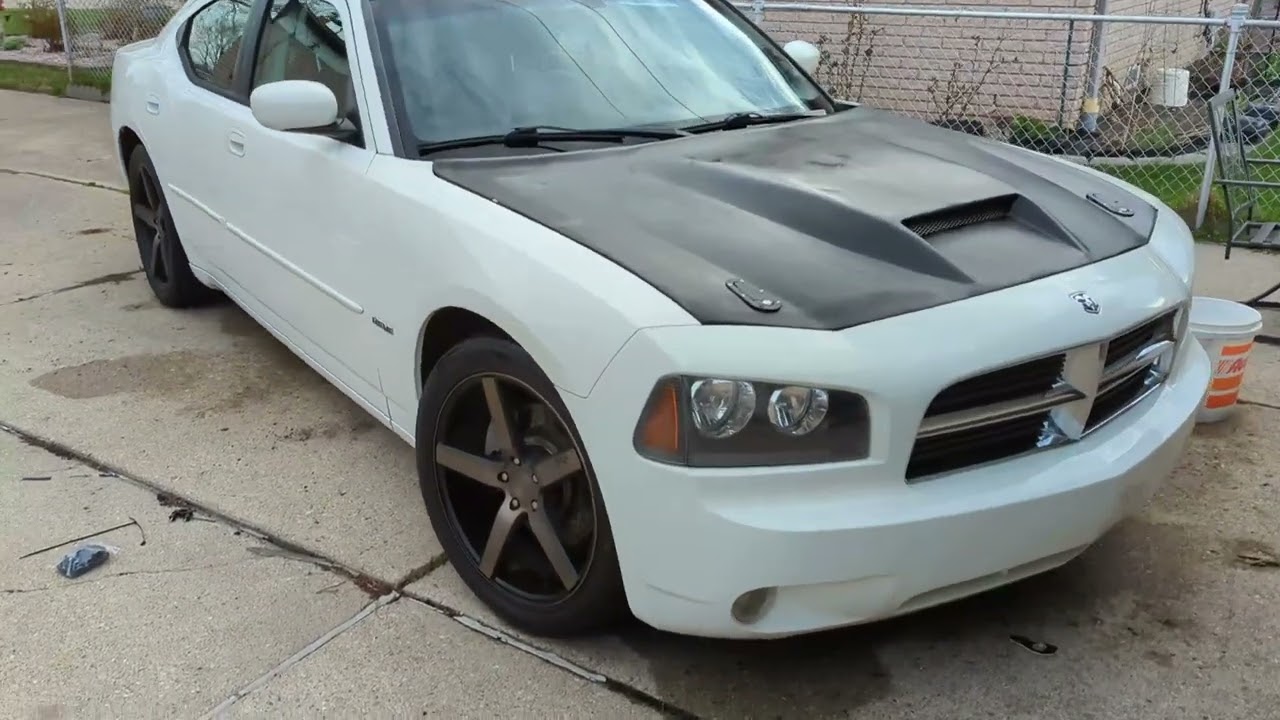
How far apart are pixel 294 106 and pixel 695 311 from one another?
1.59 meters

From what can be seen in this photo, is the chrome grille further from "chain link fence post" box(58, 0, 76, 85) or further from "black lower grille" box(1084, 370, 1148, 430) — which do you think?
"chain link fence post" box(58, 0, 76, 85)

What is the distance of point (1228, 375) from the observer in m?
4.05

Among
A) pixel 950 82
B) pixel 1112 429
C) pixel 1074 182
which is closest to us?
pixel 1112 429

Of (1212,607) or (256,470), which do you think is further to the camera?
(256,470)

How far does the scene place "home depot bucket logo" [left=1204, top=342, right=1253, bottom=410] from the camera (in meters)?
4.01

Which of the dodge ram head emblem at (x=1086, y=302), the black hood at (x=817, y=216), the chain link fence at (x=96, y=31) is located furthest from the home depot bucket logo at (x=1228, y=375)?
the chain link fence at (x=96, y=31)

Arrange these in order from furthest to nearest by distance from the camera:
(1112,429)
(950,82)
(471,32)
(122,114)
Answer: (950,82), (122,114), (471,32), (1112,429)

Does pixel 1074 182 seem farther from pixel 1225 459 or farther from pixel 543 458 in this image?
pixel 543 458

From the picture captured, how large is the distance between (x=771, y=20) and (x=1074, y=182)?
685cm

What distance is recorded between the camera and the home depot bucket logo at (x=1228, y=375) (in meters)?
4.01

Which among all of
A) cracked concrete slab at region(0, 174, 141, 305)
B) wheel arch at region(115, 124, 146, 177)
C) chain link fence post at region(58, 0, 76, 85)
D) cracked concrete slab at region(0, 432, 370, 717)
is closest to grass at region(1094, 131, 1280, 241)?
cracked concrete slab at region(0, 432, 370, 717)

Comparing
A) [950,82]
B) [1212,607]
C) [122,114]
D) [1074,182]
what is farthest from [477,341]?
[950,82]

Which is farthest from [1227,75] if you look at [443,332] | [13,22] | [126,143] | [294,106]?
[13,22]

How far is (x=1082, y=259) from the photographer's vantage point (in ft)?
9.04
